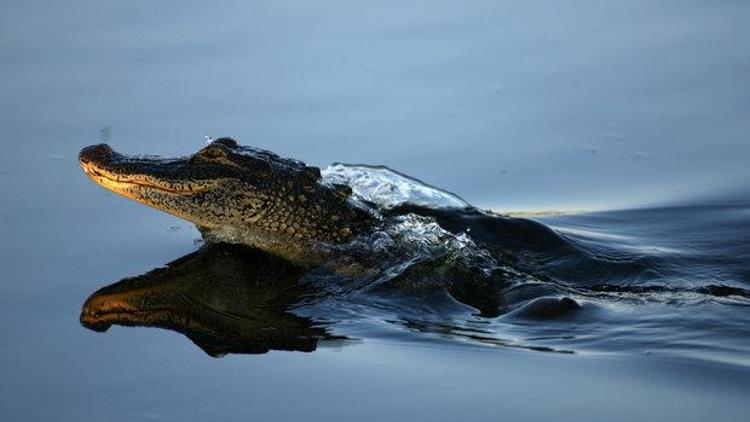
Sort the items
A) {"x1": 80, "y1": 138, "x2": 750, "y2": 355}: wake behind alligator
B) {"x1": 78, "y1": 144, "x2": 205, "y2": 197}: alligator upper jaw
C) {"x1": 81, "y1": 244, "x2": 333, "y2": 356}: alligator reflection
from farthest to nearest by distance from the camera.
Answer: {"x1": 78, "y1": 144, "x2": 205, "y2": 197}: alligator upper jaw → {"x1": 80, "y1": 138, "x2": 750, "y2": 355}: wake behind alligator → {"x1": 81, "y1": 244, "x2": 333, "y2": 356}: alligator reflection

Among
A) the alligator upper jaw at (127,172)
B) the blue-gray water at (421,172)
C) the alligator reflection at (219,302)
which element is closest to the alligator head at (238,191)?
the alligator upper jaw at (127,172)

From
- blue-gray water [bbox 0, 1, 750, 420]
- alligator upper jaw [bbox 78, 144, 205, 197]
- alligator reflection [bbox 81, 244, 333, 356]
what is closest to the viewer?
blue-gray water [bbox 0, 1, 750, 420]

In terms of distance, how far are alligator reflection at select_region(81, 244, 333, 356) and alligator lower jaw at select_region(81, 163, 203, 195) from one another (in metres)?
0.47

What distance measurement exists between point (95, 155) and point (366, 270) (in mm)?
2012

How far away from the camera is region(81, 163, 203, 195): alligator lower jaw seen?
29.8 ft

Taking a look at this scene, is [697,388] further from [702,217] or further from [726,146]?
[726,146]

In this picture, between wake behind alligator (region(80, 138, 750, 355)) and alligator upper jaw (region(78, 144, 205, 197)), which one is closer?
wake behind alligator (region(80, 138, 750, 355))

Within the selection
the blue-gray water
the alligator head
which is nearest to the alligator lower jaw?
the alligator head

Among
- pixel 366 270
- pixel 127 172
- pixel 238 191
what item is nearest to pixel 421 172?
pixel 366 270

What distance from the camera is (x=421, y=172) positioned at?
10.6m

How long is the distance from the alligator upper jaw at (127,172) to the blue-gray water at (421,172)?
0.47 metres

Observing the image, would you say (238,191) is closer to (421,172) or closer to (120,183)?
(120,183)

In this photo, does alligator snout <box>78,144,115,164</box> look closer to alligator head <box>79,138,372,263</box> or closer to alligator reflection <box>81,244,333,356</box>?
alligator head <box>79,138,372,263</box>

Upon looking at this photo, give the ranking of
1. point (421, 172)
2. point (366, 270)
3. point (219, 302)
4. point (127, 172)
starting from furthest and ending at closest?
point (421, 172), point (127, 172), point (366, 270), point (219, 302)
